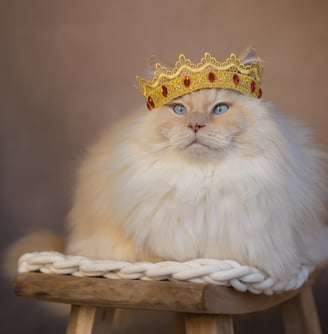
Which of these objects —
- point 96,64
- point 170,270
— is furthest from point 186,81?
point 96,64

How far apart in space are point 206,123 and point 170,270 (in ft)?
0.95

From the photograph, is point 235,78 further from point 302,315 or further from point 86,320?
point 302,315

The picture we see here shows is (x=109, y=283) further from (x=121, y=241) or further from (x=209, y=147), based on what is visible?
(x=209, y=147)

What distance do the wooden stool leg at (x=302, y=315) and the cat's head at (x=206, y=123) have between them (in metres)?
0.51

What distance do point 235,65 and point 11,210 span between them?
98 cm

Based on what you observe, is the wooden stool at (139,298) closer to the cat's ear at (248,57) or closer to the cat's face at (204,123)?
the cat's face at (204,123)

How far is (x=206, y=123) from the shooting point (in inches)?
44.8

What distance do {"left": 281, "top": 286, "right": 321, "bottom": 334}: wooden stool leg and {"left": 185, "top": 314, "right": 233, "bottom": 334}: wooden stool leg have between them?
18.5 inches

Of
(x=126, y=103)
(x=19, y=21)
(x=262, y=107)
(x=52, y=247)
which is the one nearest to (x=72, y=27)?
(x=19, y=21)

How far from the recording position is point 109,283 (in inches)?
40.4

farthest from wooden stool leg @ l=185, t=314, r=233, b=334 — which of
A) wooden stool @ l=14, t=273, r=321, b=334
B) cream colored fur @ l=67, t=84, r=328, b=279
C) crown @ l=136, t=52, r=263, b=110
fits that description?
crown @ l=136, t=52, r=263, b=110

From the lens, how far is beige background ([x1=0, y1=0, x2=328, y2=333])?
1916 millimetres

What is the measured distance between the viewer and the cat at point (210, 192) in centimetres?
110

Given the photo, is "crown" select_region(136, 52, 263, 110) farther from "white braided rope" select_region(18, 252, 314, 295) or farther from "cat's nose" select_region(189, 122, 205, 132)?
"white braided rope" select_region(18, 252, 314, 295)
